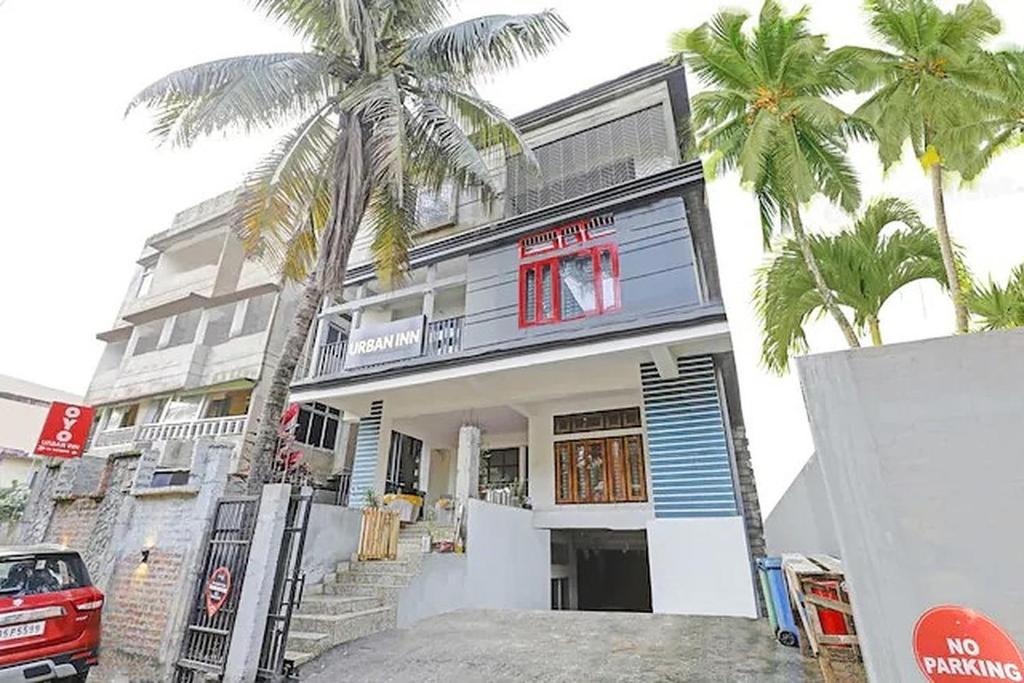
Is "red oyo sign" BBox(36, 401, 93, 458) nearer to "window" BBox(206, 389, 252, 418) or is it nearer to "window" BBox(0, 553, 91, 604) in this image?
"window" BBox(206, 389, 252, 418)

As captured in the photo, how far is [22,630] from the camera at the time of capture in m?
4.61

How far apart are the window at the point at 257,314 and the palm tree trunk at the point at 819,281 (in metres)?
16.5

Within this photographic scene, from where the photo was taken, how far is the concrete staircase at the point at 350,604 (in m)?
5.60

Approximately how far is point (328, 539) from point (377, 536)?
79 centimetres

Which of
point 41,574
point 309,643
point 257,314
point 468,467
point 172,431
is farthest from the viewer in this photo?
point 257,314

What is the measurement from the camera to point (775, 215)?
335 inches

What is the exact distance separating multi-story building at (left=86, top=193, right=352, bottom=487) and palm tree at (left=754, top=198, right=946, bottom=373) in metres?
14.4

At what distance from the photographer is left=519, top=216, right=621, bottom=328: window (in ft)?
30.7

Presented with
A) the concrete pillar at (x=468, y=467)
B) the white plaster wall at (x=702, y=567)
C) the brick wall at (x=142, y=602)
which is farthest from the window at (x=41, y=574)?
the white plaster wall at (x=702, y=567)

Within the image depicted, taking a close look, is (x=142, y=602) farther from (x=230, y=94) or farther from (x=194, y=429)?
(x=194, y=429)

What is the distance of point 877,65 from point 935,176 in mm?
1870

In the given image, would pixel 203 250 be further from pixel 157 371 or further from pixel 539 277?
pixel 539 277

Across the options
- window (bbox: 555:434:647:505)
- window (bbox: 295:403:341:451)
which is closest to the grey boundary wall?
window (bbox: 555:434:647:505)

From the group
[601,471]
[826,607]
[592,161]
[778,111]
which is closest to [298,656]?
[826,607]
